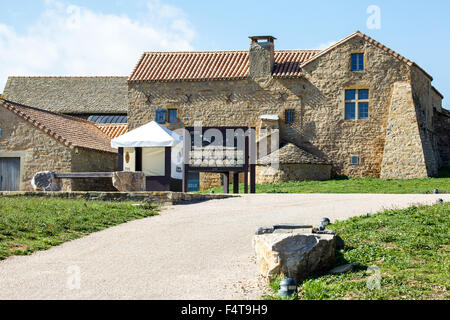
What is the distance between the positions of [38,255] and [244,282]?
13.7 ft

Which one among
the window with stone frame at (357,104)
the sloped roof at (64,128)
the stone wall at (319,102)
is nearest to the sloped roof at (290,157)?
the stone wall at (319,102)

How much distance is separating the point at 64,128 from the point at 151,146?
340 inches

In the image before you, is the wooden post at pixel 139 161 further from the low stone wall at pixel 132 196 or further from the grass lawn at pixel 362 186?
the grass lawn at pixel 362 186

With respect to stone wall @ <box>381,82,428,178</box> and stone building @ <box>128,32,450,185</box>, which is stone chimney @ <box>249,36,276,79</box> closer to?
stone building @ <box>128,32,450,185</box>

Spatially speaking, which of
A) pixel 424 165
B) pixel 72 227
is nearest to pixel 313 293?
pixel 72 227

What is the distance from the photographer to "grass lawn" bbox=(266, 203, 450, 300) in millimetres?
7445

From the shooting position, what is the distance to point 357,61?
34250 millimetres

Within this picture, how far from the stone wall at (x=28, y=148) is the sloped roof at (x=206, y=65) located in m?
9.91

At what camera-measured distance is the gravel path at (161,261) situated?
26.5 ft

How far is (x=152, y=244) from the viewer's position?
1145 centimetres

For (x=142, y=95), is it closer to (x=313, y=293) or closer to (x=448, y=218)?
(x=448, y=218)

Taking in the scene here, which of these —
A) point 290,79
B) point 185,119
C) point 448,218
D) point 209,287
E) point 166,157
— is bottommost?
point 209,287

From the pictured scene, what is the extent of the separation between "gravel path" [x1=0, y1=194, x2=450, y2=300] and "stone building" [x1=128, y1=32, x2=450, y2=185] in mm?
17912

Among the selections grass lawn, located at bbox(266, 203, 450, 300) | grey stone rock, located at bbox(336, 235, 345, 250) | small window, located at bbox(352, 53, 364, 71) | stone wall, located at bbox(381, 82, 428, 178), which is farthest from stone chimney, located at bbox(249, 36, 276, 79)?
grey stone rock, located at bbox(336, 235, 345, 250)
